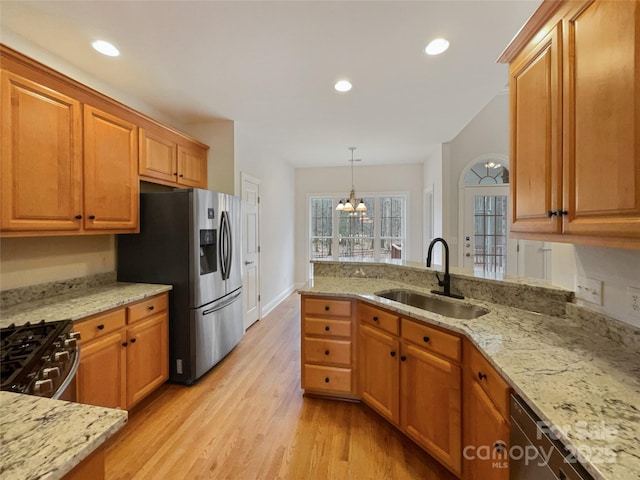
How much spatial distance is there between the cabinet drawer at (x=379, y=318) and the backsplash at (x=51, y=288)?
2.24m

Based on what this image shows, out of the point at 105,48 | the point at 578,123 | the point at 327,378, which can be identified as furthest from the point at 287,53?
the point at 327,378

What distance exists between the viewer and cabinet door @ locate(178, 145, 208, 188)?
301 centimetres

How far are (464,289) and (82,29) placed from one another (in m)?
3.14

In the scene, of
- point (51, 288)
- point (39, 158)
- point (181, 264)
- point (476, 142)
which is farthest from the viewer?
point (476, 142)

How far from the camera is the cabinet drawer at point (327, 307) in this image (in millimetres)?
2158

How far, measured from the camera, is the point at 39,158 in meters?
1.73

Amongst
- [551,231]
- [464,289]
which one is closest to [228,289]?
[464,289]

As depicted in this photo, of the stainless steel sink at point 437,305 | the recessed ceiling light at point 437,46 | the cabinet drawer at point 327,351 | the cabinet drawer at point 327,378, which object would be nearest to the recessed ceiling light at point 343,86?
the recessed ceiling light at point 437,46

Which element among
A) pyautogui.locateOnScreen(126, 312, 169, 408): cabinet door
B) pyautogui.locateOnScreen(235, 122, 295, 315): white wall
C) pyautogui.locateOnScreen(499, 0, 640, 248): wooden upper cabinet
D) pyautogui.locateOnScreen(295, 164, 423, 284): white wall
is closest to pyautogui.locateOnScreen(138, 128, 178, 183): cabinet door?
pyautogui.locateOnScreen(235, 122, 295, 315): white wall

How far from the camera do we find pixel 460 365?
4.69 ft

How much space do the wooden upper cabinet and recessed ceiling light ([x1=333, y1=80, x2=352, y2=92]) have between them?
143 centimetres

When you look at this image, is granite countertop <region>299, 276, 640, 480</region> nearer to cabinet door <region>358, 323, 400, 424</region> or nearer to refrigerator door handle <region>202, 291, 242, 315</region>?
cabinet door <region>358, 323, 400, 424</region>

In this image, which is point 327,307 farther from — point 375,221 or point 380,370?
point 375,221

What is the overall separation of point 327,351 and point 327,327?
0.63ft
